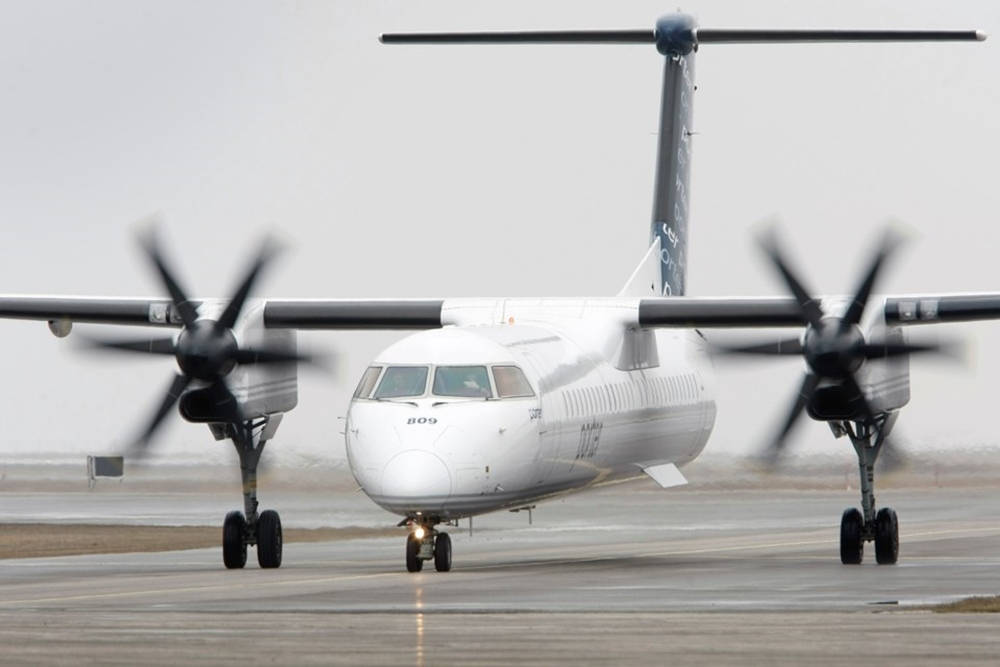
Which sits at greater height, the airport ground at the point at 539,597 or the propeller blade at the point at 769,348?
the propeller blade at the point at 769,348

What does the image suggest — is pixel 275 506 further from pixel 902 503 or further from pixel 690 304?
pixel 690 304

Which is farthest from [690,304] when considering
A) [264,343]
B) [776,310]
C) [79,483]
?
[79,483]

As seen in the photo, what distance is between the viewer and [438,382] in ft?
76.3

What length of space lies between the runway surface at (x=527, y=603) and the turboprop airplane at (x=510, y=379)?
1.03 m

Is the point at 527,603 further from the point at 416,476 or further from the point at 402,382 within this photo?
the point at 402,382

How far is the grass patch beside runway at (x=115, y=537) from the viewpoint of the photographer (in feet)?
107

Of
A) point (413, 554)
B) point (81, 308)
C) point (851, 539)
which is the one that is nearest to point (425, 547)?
point (413, 554)

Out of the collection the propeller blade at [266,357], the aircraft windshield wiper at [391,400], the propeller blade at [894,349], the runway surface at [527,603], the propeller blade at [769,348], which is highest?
the propeller blade at [266,357]

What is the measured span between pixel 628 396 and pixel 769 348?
308cm

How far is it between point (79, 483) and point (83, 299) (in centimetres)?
2695

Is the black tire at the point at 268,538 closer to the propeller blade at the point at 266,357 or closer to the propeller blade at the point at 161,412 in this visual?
the propeller blade at the point at 161,412

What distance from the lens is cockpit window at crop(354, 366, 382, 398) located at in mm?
23359

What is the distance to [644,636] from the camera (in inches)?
569

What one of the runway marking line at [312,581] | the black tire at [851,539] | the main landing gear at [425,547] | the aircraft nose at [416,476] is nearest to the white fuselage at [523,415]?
the aircraft nose at [416,476]
